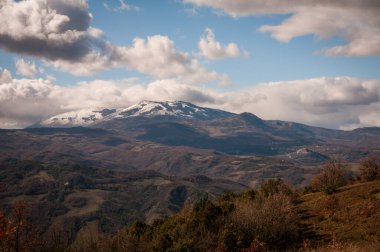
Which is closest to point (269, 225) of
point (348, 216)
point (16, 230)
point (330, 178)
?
point (348, 216)

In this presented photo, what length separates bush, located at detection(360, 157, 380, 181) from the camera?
217 feet

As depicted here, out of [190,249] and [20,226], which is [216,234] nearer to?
[190,249]

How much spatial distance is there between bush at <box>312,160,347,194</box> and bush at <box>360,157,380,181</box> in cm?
333

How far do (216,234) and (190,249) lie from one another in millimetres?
5509

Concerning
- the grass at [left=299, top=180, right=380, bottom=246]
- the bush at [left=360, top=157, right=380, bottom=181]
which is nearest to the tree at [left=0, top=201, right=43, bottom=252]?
the grass at [left=299, top=180, right=380, bottom=246]

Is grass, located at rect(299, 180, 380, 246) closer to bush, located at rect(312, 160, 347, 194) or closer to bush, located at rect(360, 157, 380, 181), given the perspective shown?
bush, located at rect(312, 160, 347, 194)

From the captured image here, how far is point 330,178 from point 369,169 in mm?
10301

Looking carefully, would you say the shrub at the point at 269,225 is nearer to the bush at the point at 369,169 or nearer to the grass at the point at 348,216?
the grass at the point at 348,216

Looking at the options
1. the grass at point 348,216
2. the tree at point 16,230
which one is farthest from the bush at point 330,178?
the tree at point 16,230

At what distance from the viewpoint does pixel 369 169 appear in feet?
221

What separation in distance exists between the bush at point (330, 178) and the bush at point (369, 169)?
3334 millimetres

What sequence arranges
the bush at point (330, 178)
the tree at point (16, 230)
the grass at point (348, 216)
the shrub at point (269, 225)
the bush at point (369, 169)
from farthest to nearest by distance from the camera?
the bush at point (369, 169), the bush at point (330, 178), the shrub at point (269, 225), the grass at point (348, 216), the tree at point (16, 230)

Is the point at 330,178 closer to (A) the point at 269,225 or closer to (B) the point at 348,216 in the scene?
(B) the point at 348,216

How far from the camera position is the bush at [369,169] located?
6612cm
